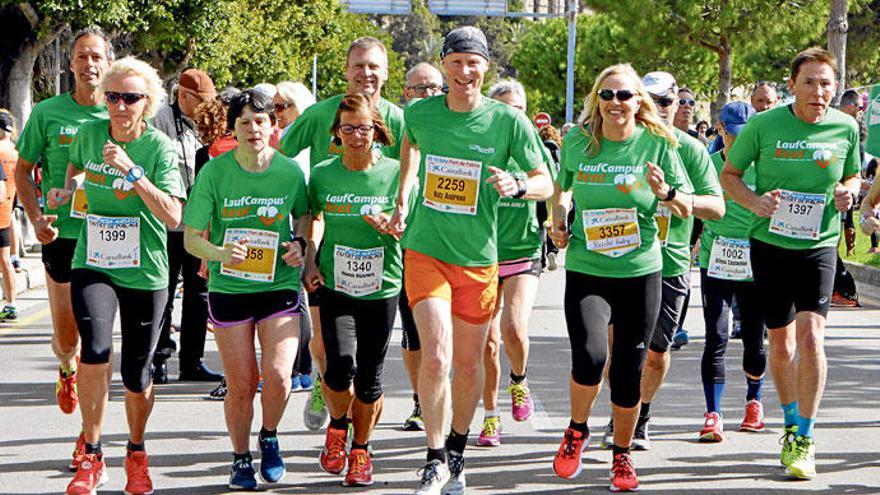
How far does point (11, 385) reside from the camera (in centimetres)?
985

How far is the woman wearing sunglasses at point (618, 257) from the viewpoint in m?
6.74

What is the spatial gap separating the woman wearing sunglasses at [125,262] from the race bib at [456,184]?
1.12 m

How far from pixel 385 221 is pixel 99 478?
1.68 m

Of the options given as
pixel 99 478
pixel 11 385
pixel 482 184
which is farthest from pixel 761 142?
pixel 11 385

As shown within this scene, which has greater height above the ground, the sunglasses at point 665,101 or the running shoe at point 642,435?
the sunglasses at point 665,101

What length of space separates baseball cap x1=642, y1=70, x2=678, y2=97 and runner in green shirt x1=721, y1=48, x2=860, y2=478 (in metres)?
1.03

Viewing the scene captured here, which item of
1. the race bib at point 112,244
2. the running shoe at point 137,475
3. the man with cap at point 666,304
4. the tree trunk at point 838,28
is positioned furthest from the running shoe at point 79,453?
the tree trunk at point 838,28

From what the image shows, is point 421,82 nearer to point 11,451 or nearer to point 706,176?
point 706,176

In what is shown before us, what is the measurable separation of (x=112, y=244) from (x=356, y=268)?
3.52ft

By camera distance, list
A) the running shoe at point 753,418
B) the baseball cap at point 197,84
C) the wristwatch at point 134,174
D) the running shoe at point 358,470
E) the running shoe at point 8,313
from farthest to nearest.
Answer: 1. the running shoe at point 8,313
2. the baseball cap at point 197,84
3. the running shoe at point 753,418
4. the running shoe at point 358,470
5. the wristwatch at point 134,174

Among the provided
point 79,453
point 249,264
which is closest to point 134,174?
point 249,264

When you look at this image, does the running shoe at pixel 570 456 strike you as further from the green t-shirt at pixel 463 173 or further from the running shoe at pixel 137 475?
the running shoe at pixel 137 475

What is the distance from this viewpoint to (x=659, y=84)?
8312mm

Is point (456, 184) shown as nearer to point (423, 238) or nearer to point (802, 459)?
point (423, 238)
